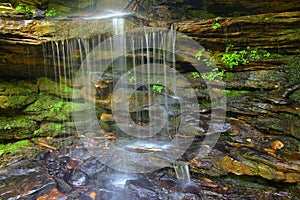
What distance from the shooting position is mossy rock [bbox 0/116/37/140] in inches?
260

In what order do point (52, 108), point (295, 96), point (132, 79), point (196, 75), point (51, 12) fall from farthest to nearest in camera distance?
point (51, 12), point (52, 108), point (132, 79), point (196, 75), point (295, 96)

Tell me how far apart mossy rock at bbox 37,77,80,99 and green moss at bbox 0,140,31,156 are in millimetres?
1919

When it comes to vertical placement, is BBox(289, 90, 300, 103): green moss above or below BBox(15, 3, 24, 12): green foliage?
below

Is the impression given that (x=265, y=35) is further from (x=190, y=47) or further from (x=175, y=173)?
(x=175, y=173)

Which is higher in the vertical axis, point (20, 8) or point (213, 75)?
point (20, 8)

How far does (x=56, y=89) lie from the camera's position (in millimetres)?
7566

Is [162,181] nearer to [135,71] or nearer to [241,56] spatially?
[135,71]

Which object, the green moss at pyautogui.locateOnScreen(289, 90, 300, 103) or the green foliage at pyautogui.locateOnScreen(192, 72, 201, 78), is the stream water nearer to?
the green foliage at pyautogui.locateOnScreen(192, 72, 201, 78)

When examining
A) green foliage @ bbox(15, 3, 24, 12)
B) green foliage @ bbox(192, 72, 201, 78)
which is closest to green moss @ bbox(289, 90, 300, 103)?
green foliage @ bbox(192, 72, 201, 78)

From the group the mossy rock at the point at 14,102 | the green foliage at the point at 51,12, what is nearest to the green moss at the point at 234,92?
the mossy rock at the point at 14,102

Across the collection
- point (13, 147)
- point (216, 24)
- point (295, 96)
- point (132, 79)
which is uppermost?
point (216, 24)

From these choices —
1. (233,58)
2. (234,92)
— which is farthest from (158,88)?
(233,58)

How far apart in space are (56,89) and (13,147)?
236 cm

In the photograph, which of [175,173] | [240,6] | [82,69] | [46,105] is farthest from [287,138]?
[46,105]
